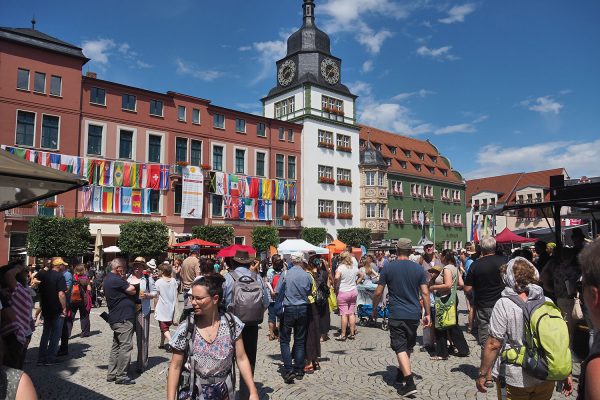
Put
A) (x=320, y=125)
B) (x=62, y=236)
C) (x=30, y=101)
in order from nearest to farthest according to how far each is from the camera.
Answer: (x=62, y=236)
(x=30, y=101)
(x=320, y=125)

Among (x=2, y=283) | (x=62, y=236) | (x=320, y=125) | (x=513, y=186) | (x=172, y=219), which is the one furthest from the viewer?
(x=513, y=186)

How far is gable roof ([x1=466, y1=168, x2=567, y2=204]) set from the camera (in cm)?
6604

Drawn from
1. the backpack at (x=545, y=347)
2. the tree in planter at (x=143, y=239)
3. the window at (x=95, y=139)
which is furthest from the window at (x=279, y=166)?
the backpack at (x=545, y=347)

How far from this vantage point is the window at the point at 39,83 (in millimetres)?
30984

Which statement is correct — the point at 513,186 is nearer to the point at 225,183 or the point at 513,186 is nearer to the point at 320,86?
the point at 320,86

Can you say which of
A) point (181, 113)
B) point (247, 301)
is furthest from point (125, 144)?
point (247, 301)

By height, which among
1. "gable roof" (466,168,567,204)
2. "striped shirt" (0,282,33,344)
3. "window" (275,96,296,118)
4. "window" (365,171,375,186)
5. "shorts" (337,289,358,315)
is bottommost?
"shorts" (337,289,358,315)

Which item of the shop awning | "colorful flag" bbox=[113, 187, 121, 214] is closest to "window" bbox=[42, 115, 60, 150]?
"colorful flag" bbox=[113, 187, 121, 214]

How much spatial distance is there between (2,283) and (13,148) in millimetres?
26863

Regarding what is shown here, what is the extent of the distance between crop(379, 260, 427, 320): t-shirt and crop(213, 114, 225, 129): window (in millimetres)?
35590

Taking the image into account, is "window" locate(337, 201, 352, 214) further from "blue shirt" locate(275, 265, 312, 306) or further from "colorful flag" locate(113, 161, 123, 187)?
"blue shirt" locate(275, 265, 312, 306)

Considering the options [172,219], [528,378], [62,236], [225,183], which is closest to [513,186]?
[225,183]

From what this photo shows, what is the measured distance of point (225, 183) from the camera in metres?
39.8

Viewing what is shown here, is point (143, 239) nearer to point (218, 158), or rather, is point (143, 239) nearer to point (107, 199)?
→ point (107, 199)
